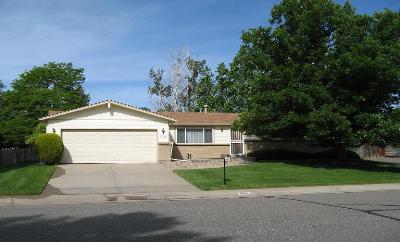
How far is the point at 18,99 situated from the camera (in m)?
54.3

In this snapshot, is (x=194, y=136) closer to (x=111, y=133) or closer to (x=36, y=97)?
(x=111, y=133)

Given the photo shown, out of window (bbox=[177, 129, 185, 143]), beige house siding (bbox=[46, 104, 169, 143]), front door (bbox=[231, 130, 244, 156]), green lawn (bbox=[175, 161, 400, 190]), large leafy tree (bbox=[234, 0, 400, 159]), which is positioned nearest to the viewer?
green lawn (bbox=[175, 161, 400, 190])

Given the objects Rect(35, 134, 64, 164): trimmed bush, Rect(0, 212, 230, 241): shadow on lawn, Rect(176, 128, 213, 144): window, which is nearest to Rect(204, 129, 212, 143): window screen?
Rect(176, 128, 213, 144): window

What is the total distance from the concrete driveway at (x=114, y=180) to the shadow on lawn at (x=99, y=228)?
6.60 metres

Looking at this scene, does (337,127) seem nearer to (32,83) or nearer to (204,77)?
(204,77)

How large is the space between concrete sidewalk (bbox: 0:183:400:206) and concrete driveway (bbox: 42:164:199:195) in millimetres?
1012

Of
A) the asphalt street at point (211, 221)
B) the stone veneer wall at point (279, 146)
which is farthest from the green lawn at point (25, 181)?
the stone veneer wall at point (279, 146)

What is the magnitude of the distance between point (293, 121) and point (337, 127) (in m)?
2.44

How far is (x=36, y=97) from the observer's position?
174 ft

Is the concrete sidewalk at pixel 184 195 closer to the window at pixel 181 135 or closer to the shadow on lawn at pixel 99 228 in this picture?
the shadow on lawn at pixel 99 228

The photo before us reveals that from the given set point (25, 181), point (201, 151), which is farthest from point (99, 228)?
point (201, 151)

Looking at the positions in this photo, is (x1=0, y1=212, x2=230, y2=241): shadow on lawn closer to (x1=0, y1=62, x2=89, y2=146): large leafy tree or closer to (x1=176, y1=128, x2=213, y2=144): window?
(x1=176, y1=128, x2=213, y2=144): window

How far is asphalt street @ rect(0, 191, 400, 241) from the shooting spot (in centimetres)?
927

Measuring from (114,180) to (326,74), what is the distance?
12.6 metres
